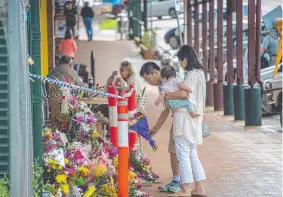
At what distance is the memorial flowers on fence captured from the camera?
767cm

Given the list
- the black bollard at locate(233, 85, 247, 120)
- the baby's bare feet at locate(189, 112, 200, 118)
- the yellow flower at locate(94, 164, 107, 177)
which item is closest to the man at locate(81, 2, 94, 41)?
the black bollard at locate(233, 85, 247, 120)

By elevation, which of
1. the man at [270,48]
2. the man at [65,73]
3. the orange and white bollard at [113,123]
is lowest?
the orange and white bollard at [113,123]

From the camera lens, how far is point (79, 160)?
323 inches

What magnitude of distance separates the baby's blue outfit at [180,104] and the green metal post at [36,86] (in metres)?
2.46

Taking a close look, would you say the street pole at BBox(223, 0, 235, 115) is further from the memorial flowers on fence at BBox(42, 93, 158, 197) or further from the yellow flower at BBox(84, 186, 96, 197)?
the yellow flower at BBox(84, 186, 96, 197)

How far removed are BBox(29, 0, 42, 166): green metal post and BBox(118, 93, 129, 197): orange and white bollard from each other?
3.30 feet

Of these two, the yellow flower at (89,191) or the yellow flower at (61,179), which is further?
the yellow flower at (89,191)

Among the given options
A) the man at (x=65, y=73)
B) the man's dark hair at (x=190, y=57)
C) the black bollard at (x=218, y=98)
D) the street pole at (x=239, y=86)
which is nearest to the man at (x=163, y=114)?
the man's dark hair at (x=190, y=57)

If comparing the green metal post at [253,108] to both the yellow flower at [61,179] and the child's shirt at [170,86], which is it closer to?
the child's shirt at [170,86]

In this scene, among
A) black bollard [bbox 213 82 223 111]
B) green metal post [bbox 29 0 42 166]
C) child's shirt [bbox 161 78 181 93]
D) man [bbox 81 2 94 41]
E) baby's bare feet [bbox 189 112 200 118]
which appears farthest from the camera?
man [bbox 81 2 94 41]

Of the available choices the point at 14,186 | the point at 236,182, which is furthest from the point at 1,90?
the point at 236,182

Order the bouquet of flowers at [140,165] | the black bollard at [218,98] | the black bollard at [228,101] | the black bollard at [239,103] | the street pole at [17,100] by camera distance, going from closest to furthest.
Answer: the street pole at [17,100], the bouquet of flowers at [140,165], the black bollard at [239,103], the black bollard at [228,101], the black bollard at [218,98]

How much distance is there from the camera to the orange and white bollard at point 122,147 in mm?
7887

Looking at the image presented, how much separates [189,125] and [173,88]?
484 millimetres
